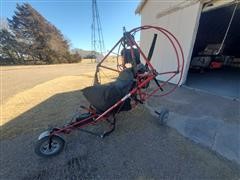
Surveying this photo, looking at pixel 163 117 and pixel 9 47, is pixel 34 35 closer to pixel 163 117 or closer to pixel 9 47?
Answer: pixel 9 47

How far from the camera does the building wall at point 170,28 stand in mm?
5039

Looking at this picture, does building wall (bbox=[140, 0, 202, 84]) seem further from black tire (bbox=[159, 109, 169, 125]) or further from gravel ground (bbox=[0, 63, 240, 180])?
gravel ground (bbox=[0, 63, 240, 180])

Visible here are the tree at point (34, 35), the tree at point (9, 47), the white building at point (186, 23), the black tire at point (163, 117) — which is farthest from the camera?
the tree at point (34, 35)

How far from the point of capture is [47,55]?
28375 millimetres

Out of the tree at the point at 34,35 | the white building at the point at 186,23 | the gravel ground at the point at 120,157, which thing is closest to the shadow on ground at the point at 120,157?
the gravel ground at the point at 120,157

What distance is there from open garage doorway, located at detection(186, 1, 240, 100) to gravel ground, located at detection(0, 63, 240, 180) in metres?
3.30

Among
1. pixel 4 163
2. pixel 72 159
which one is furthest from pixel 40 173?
pixel 4 163

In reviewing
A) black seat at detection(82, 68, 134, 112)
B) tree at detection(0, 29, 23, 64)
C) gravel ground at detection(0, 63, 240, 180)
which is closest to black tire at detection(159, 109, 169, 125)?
gravel ground at detection(0, 63, 240, 180)

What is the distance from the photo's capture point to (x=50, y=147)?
7.36ft

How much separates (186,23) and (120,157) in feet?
18.1

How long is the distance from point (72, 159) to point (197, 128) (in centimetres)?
256

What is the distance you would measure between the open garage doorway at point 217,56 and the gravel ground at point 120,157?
330 centimetres

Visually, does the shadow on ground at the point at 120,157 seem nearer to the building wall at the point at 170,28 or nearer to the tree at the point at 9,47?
the building wall at the point at 170,28

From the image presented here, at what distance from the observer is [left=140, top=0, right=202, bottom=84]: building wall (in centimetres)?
504
